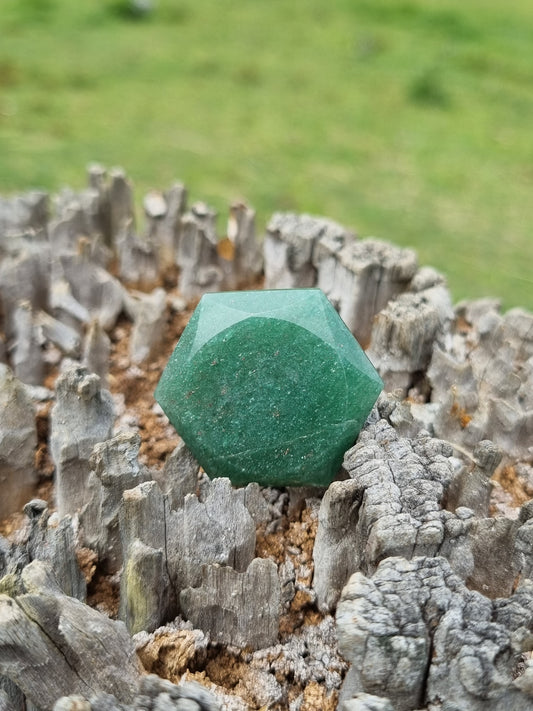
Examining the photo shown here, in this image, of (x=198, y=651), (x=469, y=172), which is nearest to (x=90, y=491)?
(x=198, y=651)

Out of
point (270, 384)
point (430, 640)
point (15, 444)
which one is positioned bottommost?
point (15, 444)

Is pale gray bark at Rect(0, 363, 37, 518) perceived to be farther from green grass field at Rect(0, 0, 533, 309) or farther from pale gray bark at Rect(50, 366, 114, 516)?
green grass field at Rect(0, 0, 533, 309)

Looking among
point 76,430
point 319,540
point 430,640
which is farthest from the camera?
point 76,430

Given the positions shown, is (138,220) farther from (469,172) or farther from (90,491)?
(90,491)

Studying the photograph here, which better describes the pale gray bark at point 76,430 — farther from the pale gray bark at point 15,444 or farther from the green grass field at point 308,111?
the green grass field at point 308,111

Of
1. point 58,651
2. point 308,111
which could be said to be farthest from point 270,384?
point 308,111

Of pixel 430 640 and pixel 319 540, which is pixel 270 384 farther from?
pixel 430 640
